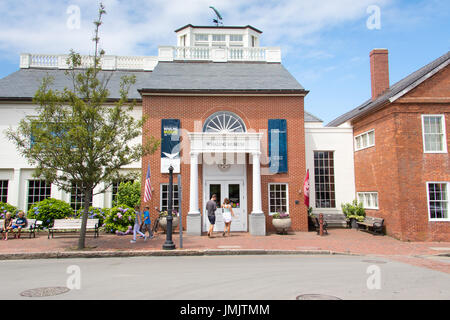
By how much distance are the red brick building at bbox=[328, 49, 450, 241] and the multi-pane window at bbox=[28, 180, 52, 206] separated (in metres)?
16.9

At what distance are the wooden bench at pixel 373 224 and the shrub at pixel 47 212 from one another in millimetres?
14462

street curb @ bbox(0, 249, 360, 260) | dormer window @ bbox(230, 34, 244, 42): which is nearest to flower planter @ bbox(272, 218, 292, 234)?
→ street curb @ bbox(0, 249, 360, 260)

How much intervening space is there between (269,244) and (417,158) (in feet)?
25.4

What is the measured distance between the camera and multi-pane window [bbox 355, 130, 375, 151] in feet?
55.9

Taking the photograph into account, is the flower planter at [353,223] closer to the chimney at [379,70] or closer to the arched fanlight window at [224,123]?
the arched fanlight window at [224,123]

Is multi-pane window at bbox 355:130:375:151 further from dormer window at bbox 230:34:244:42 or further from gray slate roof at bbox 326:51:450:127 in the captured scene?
dormer window at bbox 230:34:244:42

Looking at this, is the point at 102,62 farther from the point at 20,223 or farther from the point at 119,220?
the point at 20,223

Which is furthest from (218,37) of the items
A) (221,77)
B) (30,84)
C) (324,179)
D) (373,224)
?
(373,224)

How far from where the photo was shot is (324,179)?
18938mm

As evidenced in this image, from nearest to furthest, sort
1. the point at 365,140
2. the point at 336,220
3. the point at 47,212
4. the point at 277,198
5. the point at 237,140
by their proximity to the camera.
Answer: the point at 237,140
the point at 47,212
the point at 277,198
the point at 365,140
the point at 336,220

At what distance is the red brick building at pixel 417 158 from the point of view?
567 inches

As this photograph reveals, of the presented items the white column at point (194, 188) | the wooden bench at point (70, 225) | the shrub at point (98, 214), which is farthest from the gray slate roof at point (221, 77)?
the wooden bench at point (70, 225)
